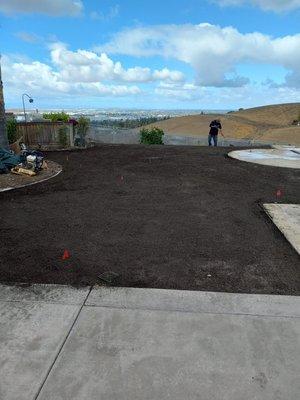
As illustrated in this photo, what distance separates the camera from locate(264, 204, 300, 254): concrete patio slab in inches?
259

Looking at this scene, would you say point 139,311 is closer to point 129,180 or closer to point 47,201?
point 47,201

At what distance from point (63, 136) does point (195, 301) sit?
1502cm

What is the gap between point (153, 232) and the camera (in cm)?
679

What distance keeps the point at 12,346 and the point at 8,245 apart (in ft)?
9.02

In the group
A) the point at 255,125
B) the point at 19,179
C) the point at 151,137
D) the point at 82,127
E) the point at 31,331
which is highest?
the point at 82,127

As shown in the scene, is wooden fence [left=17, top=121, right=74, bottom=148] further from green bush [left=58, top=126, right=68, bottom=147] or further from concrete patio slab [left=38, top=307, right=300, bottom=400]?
concrete patio slab [left=38, top=307, right=300, bottom=400]

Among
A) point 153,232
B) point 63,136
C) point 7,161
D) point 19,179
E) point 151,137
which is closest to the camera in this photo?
point 153,232

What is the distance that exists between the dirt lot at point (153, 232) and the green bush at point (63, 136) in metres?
6.22

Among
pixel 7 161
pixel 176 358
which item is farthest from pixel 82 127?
pixel 176 358

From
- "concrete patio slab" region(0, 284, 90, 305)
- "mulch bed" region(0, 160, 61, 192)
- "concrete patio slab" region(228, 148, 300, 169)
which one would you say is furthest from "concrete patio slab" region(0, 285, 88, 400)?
"concrete patio slab" region(228, 148, 300, 169)

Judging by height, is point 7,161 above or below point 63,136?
above

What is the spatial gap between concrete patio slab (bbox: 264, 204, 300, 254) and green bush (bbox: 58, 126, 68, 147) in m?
12.0

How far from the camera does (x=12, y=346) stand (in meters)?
3.58

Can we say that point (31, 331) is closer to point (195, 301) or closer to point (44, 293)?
point (44, 293)
